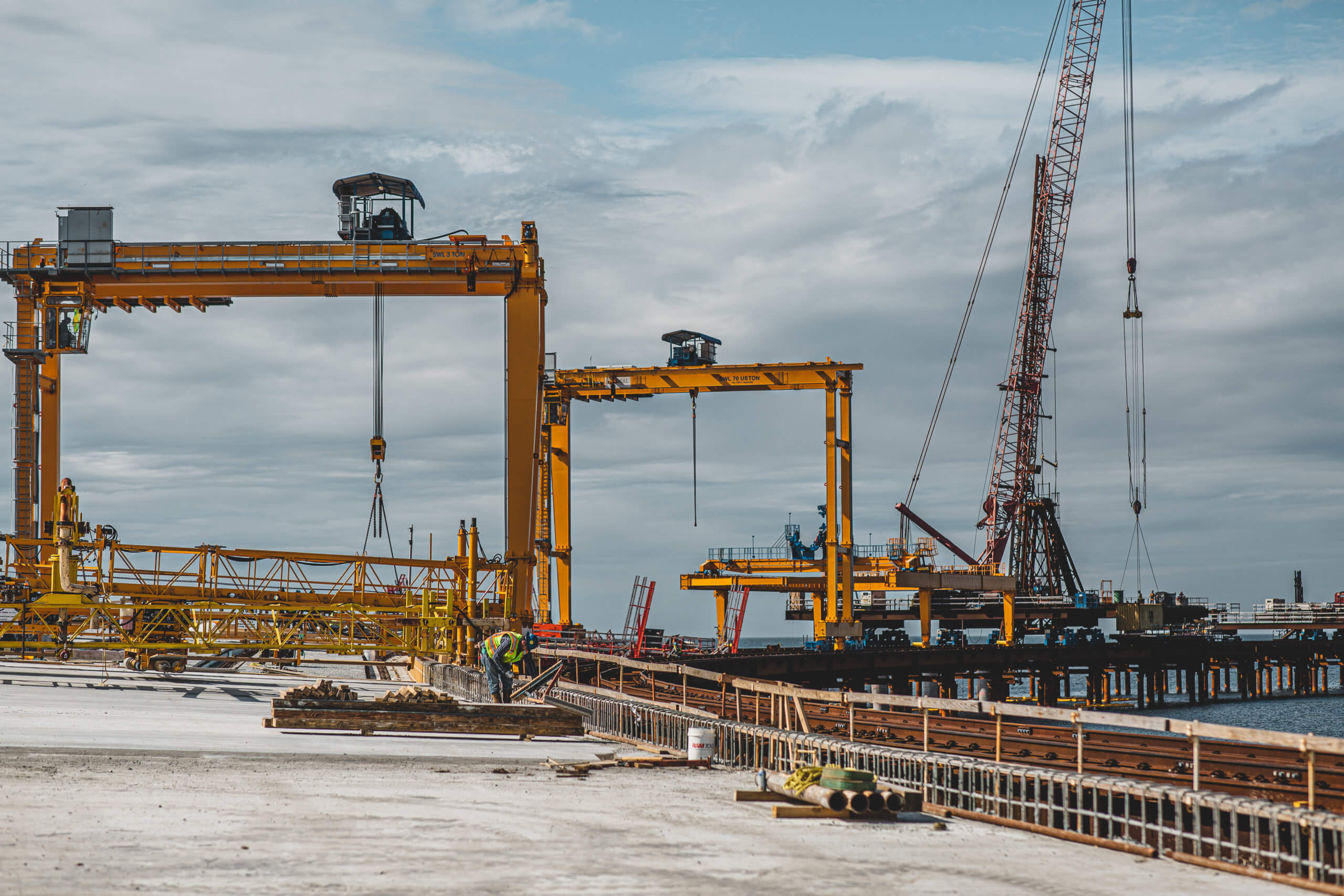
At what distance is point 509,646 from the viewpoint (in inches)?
830

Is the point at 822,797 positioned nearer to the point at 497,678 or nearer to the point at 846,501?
the point at 497,678

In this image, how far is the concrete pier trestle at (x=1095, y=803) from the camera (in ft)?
33.4

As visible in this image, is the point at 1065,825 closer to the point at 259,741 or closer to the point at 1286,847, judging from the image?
the point at 1286,847

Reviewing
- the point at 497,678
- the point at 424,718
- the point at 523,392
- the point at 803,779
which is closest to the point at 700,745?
the point at 803,779

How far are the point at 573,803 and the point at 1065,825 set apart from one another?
4696mm

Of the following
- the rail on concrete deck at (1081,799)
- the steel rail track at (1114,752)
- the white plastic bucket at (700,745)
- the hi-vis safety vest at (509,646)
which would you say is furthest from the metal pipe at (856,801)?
the hi-vis safety vest at (509,646)

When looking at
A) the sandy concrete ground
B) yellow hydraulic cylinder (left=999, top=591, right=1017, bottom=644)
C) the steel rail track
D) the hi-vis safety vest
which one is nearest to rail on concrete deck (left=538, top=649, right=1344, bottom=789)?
the steel rail track

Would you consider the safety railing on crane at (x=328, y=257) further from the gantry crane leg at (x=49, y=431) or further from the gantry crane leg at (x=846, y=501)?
the gantry crane leg at (x=846, y=501)

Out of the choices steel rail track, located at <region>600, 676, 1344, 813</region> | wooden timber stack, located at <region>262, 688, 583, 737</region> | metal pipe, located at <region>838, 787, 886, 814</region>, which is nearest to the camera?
metal pipe, located at <region>838, 787, 886, 814</region>

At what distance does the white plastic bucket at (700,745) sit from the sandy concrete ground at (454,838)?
0.65 metres

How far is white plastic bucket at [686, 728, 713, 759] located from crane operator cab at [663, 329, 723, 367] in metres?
37.7

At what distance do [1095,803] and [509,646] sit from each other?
11.4 meters

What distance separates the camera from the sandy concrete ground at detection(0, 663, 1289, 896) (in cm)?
890

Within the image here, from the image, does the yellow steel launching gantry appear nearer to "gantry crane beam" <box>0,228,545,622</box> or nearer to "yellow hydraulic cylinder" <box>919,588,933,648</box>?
"gantry crane beam" <box>0,228,545,622</box>
